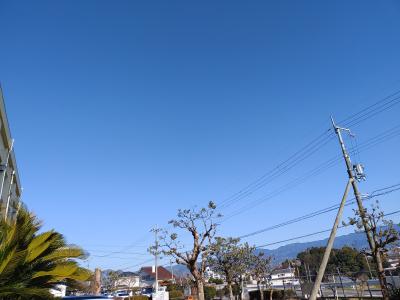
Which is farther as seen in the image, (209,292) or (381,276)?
(209,292)

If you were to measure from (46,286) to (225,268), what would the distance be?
3050 cm

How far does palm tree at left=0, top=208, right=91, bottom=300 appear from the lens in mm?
7234

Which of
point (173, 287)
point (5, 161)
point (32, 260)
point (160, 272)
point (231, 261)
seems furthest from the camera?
point (160, 272)

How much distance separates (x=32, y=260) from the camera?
8422 millimetres

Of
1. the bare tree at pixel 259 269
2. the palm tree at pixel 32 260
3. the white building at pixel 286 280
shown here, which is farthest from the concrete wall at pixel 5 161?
the bare tree at pixel 259 269

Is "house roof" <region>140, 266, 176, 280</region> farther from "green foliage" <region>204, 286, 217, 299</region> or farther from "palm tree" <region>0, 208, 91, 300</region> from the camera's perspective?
"palm tree" <region>0, 208, 91, 300</region>

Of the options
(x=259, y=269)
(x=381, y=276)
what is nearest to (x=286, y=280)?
(x=259, y=269)

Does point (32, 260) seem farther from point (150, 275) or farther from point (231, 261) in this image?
point (150, 275)

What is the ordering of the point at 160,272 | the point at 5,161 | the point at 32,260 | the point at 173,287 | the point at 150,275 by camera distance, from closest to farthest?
the point at 32,260 < the point at 5,161 < the point at 173,287 < the point at 160,272 < the point at 150,275

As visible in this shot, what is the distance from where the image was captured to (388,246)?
748 inches

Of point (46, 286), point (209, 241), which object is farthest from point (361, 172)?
point (46, 286)

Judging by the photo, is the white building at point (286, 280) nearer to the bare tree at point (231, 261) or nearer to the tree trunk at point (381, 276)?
the bare tree at point (231, 261)

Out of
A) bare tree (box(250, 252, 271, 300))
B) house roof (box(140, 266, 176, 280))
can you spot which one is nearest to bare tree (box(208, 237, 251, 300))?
bare tree (box(250, 252, 271, 300))

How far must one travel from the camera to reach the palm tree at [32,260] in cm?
723
